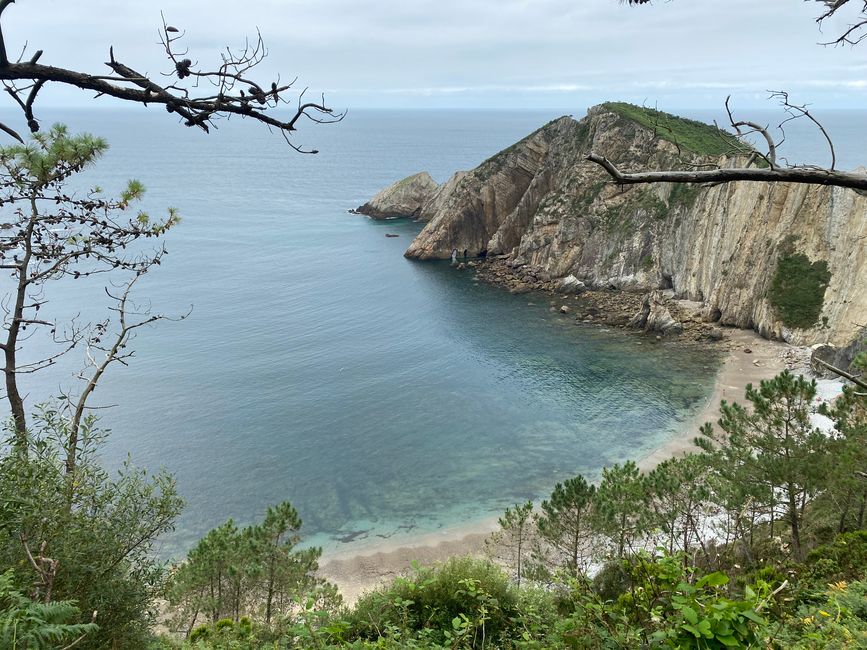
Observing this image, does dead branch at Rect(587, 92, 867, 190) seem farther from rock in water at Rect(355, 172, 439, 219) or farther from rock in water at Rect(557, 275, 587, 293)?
rock in water at Rect(355, 172, 439, 219)

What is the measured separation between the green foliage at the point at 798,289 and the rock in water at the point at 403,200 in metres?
72.5

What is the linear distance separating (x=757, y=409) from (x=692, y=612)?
17997 mm

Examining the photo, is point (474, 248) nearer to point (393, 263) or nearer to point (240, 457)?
point (393, 263)

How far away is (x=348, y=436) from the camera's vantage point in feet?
128

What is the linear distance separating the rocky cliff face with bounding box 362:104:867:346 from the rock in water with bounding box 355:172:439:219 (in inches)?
470

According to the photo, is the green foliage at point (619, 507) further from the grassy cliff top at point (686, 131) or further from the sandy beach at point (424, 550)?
the grassy cliff top at point (686, 131)

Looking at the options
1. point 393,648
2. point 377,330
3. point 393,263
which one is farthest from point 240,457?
point 393,263

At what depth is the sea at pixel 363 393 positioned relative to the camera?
33.8 meters

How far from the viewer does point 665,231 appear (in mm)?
64625

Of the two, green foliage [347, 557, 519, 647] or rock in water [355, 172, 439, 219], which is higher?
rock in water [355, 172, 439, 219]

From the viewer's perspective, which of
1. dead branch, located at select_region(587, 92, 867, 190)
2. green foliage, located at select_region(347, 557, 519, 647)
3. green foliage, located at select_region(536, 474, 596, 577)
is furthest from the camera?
green foliage, located at select_region(536, 474, 596, 577)

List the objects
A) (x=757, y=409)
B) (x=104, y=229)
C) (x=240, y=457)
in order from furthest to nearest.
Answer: (x=240, y=457) < (x=757, y=409) < (x=104, y=229)

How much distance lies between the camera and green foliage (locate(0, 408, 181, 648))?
24.2 ft

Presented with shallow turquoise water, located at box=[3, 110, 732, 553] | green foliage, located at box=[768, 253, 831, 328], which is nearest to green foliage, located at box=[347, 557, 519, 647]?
shallow turquoise water, located at box=[3, 110, 732, 553]
